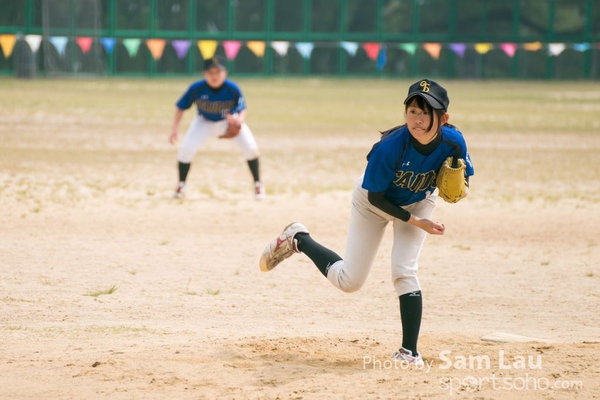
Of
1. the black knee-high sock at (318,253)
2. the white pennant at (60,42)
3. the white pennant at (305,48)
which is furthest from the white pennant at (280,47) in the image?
the black knee-high sock at (318,253)

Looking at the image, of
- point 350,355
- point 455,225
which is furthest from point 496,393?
point 455,225

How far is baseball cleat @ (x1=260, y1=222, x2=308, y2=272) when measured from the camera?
20.6 feet

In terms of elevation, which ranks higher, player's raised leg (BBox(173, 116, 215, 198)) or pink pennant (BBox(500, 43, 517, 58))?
pink pennant (BBox(500, 43, 517, 58))

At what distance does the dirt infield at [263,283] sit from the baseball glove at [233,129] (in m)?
0.82

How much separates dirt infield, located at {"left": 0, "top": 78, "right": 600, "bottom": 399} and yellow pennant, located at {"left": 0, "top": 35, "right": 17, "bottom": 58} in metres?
22.2

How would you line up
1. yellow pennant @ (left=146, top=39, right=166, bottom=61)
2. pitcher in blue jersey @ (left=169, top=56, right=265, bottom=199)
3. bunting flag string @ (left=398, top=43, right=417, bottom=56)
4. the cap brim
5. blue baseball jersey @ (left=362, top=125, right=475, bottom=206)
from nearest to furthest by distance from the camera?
1. the cap brim
2. blue baseball jersey @ (left=362, top=125, right=475, bottom=206)
3. pitcher in blue jersey @ (left=169, top=56, right=265, bottom=199)
4. yellow pennant @ (left=146, top=39, right=166, bottom=61)
5. bunting flag string @ (left=398, top=43, right=417, bottom=56)

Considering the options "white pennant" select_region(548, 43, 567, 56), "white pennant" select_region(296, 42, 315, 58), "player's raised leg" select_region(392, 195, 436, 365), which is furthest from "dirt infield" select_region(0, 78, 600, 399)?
"white pennant" select_region(548, 43, 567, 56)

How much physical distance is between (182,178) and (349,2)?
36.4 meters

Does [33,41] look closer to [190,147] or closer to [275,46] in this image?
[275,46]

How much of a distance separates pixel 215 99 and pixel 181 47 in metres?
31.1

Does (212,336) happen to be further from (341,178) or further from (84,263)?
(341,178)

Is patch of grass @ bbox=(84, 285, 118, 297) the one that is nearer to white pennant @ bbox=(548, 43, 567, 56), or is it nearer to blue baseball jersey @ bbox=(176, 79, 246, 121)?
blue baseball jersey @ bbox=(176, 79, 246, 121)

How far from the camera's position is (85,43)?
40.4 metres

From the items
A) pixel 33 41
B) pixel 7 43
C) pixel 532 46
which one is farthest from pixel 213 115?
pixel 532 46
